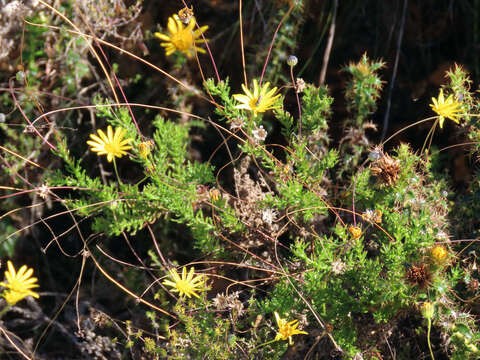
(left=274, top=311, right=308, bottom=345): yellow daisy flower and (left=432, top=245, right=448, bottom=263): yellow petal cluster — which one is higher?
(left=432, top=245, right=448, bottom=263): yellow petal cluster

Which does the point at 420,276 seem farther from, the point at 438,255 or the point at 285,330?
the point at 285,330

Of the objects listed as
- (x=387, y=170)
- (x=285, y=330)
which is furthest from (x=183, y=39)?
(x=285, y=330)

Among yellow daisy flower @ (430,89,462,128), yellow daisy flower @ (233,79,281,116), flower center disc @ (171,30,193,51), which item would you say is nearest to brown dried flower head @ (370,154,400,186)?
yellow daisy flower @ (430,89,462,128)

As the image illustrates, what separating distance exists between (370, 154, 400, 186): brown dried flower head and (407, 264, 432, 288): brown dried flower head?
0.30 m

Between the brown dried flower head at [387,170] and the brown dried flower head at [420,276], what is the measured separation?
0.98ft

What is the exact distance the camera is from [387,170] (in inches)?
61.2

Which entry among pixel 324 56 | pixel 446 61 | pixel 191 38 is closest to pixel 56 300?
pixel 191 38

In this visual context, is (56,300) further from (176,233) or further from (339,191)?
(339,191)

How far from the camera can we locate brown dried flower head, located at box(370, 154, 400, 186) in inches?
61.2

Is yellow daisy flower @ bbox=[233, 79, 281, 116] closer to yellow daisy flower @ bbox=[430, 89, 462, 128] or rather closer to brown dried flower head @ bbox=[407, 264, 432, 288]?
yellow daisy flower @ bbox=[430, 89, 462, 128]

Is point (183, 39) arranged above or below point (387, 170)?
above

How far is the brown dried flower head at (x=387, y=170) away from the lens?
1554mm

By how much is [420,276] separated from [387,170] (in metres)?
0.35

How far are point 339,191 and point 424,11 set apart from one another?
1107 mm
